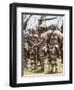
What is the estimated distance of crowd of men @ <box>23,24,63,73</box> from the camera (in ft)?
5.69

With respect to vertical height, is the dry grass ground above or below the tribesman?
below

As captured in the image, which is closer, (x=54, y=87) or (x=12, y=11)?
(x=12, y=11)

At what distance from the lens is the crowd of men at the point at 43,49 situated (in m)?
1.74

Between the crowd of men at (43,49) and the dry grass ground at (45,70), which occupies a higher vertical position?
the crowd of men at (43,49)

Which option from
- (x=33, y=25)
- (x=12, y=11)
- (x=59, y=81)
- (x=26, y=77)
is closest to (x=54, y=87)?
(x=59, y=81)

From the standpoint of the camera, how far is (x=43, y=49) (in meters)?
1.77

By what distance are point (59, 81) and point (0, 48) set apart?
42 centimetres

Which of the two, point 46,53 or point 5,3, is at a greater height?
point 5,3

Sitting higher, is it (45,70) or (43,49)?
(43,49)

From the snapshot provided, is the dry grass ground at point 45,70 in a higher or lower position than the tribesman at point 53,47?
lower

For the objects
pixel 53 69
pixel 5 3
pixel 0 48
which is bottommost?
pixel 53 69

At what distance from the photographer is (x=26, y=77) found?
5.67ft

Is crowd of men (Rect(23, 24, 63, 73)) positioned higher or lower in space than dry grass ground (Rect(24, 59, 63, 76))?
higher

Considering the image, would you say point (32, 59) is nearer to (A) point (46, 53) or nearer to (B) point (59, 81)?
(A) point (46, 53)
